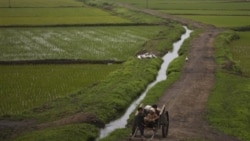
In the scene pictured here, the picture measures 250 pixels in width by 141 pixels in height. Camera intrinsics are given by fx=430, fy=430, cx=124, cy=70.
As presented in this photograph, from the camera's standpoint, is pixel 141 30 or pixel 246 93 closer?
pixel 246 93

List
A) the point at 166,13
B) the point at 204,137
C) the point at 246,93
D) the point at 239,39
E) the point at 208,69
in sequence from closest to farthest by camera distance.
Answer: the point at 204,137, the point at 246,93, the point at 208,69, the point at 239,39, the point at 166,13

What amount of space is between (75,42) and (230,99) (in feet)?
55.5

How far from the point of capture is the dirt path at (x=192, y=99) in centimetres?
1414

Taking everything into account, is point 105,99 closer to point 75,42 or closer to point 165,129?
point 165,129

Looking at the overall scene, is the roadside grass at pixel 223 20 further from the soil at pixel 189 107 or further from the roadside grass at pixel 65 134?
the roadside grass at pixel 65 134

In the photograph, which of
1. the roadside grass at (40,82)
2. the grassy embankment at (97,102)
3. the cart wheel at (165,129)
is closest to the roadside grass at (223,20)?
the grassy embankment at (97,102)

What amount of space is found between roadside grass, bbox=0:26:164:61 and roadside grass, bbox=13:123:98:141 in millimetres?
12666

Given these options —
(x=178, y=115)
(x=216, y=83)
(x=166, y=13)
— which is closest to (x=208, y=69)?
(x=216, y=83)

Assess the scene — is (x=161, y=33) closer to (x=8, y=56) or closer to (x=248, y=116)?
(x=8, y=56)

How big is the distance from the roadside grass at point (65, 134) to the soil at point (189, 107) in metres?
0.60

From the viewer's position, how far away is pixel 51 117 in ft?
50.6

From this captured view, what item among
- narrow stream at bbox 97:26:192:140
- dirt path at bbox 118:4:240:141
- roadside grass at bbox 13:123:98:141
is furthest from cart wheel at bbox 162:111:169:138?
roadside grass at bbox 13:123:98:141

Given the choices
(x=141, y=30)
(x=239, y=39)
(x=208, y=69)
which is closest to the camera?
(x=208, y=69)

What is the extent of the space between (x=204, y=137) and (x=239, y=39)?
24.6m
